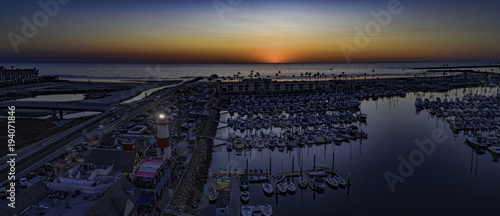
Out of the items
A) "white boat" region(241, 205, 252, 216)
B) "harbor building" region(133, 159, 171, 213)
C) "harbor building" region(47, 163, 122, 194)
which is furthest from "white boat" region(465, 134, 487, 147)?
"harbor building" region(47, 163, 122, 194)

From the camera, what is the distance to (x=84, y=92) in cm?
7669

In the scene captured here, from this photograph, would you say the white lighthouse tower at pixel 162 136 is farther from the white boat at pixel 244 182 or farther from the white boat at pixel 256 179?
the white boat at pixel 256 179

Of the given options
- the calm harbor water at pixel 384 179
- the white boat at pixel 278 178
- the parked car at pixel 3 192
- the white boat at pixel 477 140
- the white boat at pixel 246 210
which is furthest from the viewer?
the white boat at pixel 477 140

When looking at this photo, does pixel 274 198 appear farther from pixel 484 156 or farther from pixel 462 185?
pixel 484 156

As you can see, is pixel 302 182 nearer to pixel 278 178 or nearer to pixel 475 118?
pixel 278 178

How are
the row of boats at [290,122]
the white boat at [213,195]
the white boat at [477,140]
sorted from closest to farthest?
the white boat at [213,195] < the white boat at [477,140] < the row of boats at [290,122]

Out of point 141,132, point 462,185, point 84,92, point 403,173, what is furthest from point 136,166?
point 84,92

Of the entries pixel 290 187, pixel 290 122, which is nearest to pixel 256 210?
pixel 290 187

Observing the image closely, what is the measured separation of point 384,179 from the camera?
24625mm

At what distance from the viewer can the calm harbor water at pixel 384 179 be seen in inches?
795

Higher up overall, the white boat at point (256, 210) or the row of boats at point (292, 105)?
the row of boats at point (292, 105)

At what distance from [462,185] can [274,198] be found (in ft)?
51.0

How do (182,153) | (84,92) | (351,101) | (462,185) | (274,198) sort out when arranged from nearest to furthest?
(274,198)
(462,185)
(182,153)
(351,101)
(84,92)

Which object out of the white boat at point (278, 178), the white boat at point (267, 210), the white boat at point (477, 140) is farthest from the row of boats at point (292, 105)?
the white boat at point (267, 210)
